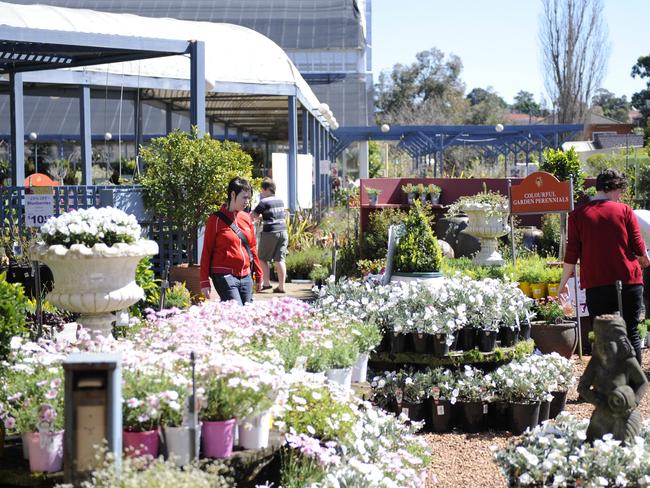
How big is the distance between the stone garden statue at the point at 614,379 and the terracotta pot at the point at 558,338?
4366mm

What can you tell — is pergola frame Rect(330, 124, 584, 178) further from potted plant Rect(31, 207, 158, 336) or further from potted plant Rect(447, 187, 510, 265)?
potted plant Rect(31, 207, 158, 336)

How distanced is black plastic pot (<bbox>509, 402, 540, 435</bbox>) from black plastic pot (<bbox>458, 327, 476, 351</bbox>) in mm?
513

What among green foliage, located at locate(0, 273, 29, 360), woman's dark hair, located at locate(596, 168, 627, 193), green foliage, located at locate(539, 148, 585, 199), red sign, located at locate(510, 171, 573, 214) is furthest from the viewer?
green foliage, located at locate(539, 148, 585, 199)

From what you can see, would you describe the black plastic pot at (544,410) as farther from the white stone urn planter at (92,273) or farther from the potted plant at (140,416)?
the potted plant at (140,416)

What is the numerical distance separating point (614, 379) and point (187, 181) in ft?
24.4

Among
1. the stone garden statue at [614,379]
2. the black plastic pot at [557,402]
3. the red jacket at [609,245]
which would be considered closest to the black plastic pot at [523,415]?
the black plastic pot at [557,402]

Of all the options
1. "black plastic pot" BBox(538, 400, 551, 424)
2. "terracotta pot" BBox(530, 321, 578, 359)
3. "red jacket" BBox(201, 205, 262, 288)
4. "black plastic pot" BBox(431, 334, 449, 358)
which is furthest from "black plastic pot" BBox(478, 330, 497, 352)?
"red jacket" BBox(201, 205, 262, 288)

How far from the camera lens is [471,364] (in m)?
7.01

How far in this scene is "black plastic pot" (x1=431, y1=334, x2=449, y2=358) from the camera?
271 inches

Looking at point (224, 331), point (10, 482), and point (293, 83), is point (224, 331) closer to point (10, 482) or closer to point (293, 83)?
point (10, 482)

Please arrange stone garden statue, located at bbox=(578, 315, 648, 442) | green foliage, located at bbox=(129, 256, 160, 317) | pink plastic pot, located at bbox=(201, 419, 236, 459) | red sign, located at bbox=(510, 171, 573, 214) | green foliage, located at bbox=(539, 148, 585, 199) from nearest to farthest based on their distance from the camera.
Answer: pink plastic pot, located at bbox=(201, 419, 236, 459)
stone garden statue, located at bbox=(578, 315, 648, 442)
green foliage, located at bbox=(129, 256, 160, 317)
red sign, located at bbox=(510, 171, 573, 214)
green foliage, located at bbox=(539, 148, 585, 199)

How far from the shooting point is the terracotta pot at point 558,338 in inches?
341

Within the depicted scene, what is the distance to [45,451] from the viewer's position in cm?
386

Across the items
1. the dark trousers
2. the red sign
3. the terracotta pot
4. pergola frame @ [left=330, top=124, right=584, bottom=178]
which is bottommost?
the terracotta pot
